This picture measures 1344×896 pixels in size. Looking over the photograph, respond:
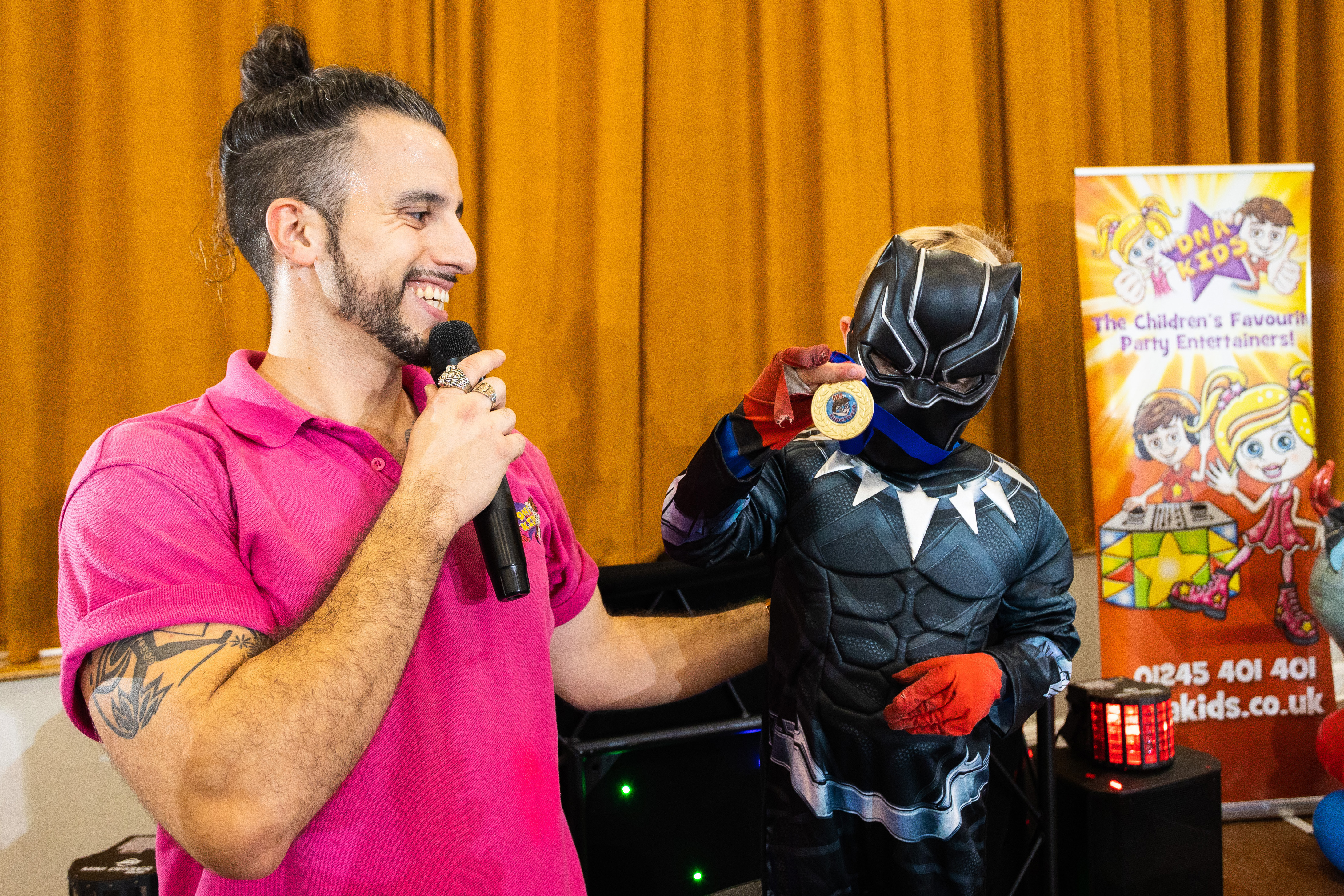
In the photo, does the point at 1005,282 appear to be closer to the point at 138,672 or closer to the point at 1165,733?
the point at 138,672

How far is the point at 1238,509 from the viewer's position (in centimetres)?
291

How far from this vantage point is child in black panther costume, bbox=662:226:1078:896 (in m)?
1.48

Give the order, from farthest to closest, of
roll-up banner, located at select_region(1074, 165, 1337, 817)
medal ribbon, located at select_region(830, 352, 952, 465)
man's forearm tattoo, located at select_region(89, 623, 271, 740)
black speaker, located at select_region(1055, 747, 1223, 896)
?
roll-up banner, located at select_region(1074, 165, 1337, 817)
black speaker, located at select_region(1055, 747, 1223, 896)
medal ribbon, located at select_region(830, 352, 952, 465)
man's forearm tattoo, located at select_region(89, 623, 271, 740)

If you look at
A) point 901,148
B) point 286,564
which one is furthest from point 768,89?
point 286,564

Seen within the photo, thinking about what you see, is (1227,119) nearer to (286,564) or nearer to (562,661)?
(562,661)

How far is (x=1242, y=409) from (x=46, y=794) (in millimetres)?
3607

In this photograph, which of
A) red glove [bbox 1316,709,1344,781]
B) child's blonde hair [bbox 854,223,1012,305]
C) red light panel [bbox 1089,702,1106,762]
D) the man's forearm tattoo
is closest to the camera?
the man's forearm tattoo

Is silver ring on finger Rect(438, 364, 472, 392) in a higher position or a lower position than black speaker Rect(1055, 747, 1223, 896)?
higher

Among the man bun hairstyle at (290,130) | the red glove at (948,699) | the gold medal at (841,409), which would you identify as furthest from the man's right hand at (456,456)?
the red glove at (948,699)

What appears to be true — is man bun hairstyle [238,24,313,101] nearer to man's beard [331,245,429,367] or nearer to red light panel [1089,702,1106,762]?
man's beard [331,245,429,367]

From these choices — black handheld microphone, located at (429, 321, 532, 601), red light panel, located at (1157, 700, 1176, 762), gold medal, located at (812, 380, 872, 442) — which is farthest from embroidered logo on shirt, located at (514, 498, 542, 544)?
red light panel, located at (1157, 700, 1176, 762)

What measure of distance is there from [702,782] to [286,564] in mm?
1573

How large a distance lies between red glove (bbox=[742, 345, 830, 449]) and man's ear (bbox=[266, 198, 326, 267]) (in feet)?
2.10

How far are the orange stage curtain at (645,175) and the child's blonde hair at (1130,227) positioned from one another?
0.33m
